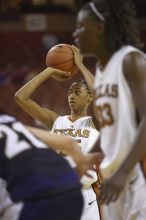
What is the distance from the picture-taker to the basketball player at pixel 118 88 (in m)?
2.86

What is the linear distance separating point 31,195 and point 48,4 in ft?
35.4

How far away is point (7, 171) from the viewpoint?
3004mm

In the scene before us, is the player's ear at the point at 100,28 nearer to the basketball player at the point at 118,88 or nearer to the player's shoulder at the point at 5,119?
the basketball player at the point at 118,88

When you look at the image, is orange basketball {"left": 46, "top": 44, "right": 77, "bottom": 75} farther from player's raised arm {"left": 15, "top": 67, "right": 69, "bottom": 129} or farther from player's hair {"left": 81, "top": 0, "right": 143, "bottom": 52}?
player's hair {"left": 81, "top": 0, "right": 143, "bottom": 52}

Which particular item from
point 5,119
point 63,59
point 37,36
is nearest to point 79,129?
point 63,59

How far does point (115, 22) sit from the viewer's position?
3.04m

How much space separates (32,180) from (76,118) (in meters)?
2.16

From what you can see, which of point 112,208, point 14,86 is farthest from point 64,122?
point 14,86

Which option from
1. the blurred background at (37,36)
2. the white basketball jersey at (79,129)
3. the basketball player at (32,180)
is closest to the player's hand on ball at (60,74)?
the white basketball jersey at (79,129)

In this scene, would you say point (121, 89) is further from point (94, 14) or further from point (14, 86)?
point (14, 86)

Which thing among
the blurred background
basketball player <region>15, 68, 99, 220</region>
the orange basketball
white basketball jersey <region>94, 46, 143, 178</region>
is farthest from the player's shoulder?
the blurred background

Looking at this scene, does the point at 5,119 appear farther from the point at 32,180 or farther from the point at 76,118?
the point at 76,118

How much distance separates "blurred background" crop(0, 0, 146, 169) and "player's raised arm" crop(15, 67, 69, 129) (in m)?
7.60

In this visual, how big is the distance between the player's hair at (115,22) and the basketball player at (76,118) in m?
1.72
